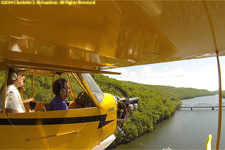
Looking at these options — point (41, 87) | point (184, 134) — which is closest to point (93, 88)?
point (41, 87)

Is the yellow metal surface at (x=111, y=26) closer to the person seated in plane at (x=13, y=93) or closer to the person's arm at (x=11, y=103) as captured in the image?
the person seated in plane at (x=13, y=93)

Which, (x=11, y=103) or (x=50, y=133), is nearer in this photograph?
(x=11, y=103)

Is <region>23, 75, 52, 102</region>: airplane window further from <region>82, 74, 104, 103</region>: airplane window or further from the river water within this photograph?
the river water

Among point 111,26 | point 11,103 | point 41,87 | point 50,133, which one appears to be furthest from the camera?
point 41,87

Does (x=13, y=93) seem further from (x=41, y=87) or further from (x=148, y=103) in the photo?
(x=148, y=103)

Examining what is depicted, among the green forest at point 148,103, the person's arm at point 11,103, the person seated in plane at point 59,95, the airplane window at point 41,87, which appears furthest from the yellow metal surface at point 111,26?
the green forest at point 148,103

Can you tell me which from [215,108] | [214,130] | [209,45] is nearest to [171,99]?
[215,108]
